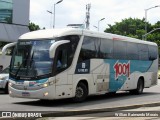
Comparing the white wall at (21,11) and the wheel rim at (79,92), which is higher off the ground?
the white wall at (21,11)

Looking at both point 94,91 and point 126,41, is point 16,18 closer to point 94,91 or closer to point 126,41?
point 126,41

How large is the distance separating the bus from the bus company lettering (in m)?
0.05

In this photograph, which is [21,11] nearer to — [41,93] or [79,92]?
[79,92]

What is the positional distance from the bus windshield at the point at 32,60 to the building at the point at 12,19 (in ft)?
55.7

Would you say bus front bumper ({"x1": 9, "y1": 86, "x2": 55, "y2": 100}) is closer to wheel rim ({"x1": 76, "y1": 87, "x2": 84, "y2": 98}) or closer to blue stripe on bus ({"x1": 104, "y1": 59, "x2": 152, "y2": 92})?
wheel rim ({"x1": 76, "y1": 87, "x2": 84, "y2": 98})

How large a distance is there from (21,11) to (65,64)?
67.9 feet

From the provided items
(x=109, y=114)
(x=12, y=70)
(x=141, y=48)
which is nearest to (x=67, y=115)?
(x=109, y=114)

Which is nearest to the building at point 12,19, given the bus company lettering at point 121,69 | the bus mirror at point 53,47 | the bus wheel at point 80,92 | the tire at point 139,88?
the tire at point 139,88

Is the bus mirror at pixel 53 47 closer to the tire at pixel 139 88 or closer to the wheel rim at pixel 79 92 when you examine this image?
the wheel rim at pixel 79 92

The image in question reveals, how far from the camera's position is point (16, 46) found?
57.0 ft

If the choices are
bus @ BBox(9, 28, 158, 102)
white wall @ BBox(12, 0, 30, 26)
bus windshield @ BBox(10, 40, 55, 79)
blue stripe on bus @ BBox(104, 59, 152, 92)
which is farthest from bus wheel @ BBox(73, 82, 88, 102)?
white wall @ BBox(12, 0, 30, 26)

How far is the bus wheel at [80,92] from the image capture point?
17469mm

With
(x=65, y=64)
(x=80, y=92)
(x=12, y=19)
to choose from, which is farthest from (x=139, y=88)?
(x=12, y=19)

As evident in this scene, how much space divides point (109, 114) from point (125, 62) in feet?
26.5
